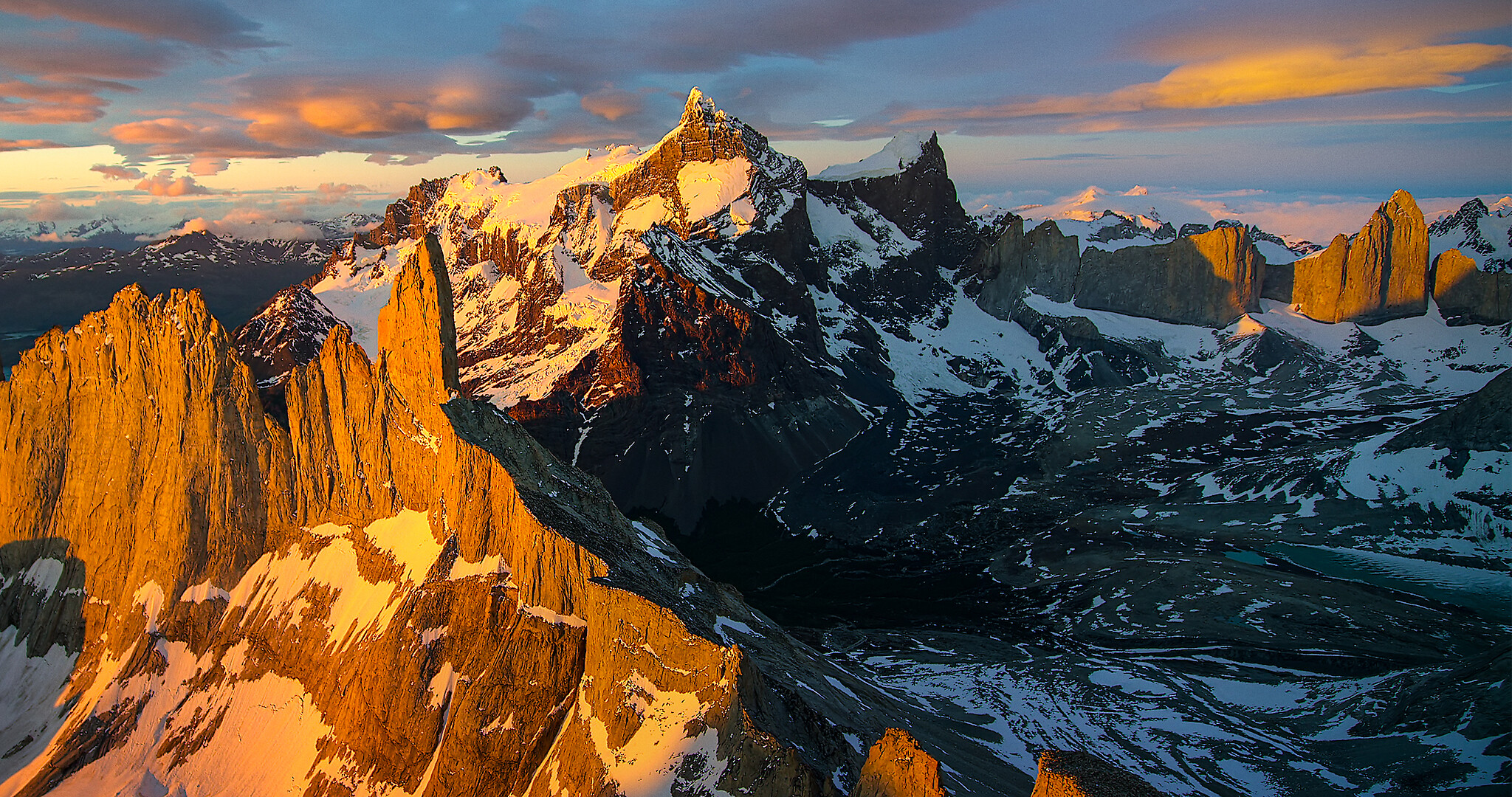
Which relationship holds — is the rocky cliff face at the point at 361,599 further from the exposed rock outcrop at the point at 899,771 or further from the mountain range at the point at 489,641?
the exposed rock outcrop at the point at 899,771

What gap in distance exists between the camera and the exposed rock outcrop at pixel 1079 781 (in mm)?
35094

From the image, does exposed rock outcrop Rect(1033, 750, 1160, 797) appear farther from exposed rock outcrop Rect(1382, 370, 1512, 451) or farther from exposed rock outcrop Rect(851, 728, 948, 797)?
exposed rock outcrop Rect(1382, 370, 1512, 451)

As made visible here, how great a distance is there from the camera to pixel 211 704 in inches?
2894

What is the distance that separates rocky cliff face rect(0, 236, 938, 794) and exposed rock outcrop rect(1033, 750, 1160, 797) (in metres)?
14.0

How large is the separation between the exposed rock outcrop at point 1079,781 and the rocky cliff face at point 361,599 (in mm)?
14002

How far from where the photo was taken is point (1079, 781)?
116 feet

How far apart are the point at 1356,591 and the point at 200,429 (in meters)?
144

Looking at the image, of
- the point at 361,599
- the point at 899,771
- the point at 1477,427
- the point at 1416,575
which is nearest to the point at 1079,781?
the point at 899,771

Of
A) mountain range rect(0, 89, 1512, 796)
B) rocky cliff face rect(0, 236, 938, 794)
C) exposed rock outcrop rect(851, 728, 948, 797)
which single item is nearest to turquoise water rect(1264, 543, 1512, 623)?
mountain range rect(0, 89, 1512, 796)

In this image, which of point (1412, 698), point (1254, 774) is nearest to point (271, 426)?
point (1254, 774)

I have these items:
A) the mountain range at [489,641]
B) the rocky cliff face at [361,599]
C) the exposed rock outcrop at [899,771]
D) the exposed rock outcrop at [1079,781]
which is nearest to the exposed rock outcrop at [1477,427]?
the mountain range at [489,641]

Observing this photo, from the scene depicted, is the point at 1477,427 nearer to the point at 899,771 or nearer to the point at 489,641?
the point at 899,771

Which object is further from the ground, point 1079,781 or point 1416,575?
point 1079,781

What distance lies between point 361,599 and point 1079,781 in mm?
57896
